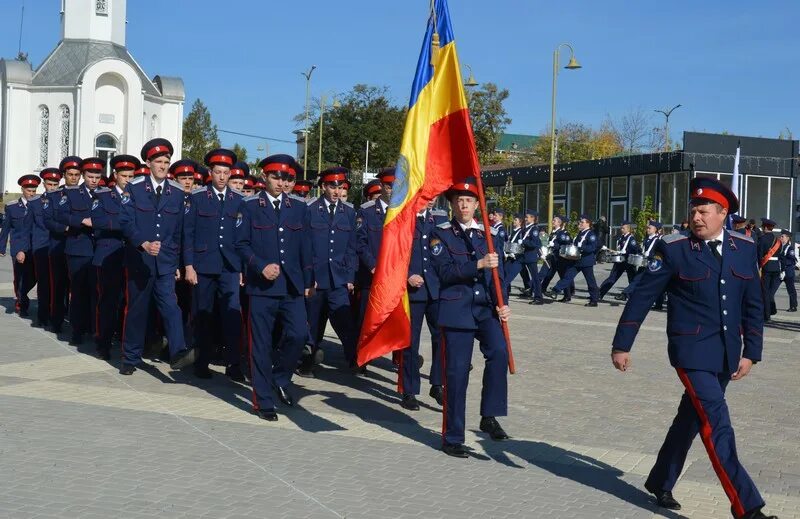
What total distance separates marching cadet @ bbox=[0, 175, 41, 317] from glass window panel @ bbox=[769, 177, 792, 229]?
132ft

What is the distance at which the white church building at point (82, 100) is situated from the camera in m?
56.3

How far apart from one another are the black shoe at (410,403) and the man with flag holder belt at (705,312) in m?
3.20

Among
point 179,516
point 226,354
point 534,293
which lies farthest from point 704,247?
point 534,293

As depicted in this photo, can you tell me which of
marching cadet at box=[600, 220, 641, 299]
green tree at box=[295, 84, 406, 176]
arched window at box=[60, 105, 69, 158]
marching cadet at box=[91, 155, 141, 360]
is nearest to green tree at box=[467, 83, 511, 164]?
green tree at box=[295, 84, 406, 176]

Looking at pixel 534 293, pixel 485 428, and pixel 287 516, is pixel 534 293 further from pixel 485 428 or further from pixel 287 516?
pixel 287 516

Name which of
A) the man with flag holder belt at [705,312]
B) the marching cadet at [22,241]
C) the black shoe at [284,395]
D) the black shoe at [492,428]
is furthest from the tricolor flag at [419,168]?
the marching cadet at [22,241]

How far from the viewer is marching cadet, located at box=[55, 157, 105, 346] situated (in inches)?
485

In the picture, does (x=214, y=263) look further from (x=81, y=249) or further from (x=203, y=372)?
(x=81, y=249)

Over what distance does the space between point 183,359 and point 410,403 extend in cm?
226

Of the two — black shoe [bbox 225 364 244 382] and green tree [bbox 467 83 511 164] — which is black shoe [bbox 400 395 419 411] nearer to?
black shoe [bbox 225 364 244 382]

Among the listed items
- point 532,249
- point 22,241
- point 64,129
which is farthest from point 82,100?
point 22,241

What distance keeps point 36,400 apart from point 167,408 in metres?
1.08

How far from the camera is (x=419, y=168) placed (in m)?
7.76

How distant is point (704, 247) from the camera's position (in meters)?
6.05
